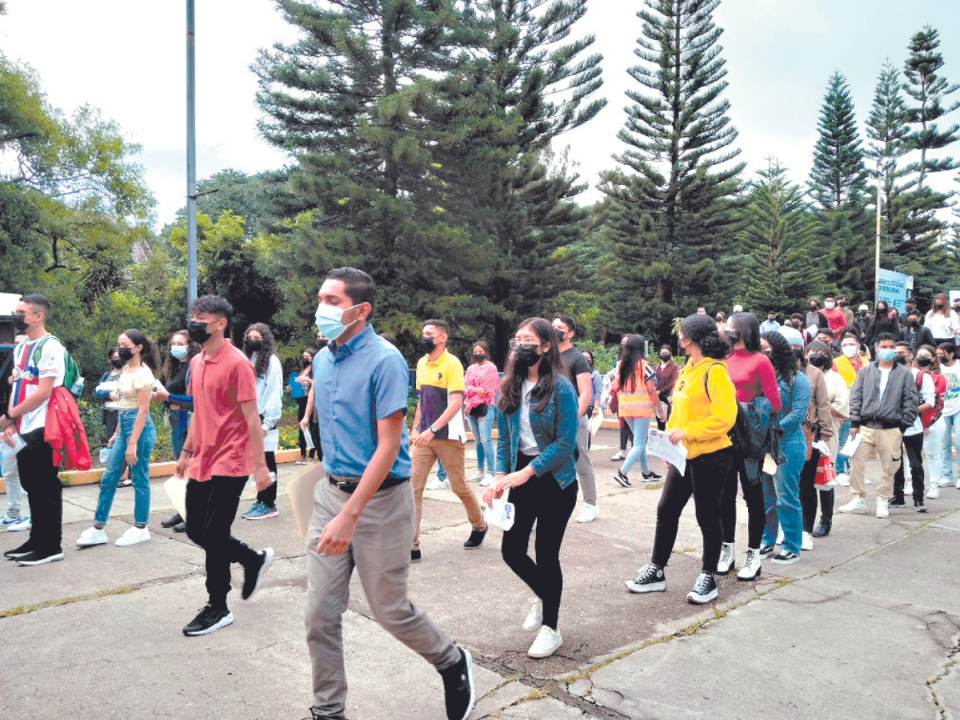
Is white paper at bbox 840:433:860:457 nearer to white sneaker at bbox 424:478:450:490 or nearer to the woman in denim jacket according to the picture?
white sneaker at bbox 424:478:450:490

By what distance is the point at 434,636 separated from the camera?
10.2 feet

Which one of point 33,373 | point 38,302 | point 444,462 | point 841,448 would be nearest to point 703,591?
point 444,462

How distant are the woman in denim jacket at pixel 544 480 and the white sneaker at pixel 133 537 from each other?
3.34 metres

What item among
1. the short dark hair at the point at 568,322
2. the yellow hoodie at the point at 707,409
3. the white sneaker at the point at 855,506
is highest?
the short dark hair at the point at 568,322

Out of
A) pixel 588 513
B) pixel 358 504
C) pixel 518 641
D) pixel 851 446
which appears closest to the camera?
pixel 358 504

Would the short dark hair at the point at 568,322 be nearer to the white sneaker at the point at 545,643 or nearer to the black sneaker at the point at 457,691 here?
the white sneaker at the point at 545,643

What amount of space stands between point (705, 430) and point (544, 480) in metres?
1.20

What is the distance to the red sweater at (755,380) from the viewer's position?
5168mm

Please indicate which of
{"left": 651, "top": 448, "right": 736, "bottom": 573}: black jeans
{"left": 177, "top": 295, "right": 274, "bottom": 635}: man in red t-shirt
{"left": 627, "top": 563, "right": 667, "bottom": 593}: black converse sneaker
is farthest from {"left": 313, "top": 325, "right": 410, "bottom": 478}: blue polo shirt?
{"left": 627, "top": 563, "right": 667, "bottom": 593}: black converse sneaker

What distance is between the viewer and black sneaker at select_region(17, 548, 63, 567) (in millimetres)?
5410

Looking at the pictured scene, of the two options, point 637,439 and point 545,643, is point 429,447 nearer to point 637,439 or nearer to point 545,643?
point 545,643

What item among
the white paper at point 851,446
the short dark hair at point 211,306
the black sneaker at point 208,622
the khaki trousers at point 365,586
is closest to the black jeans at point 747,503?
the white paper at point 851,446

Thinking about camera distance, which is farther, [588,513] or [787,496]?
[588,513]

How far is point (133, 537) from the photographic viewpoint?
19.7 feet
